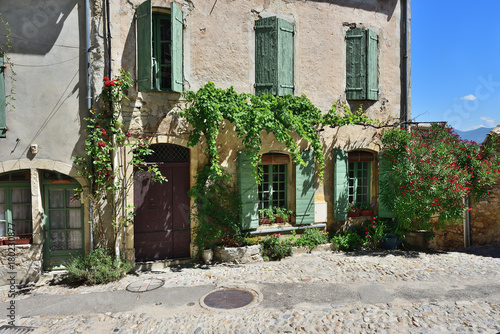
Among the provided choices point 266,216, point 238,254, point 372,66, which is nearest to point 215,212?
point 238,254

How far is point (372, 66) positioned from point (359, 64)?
0.37m

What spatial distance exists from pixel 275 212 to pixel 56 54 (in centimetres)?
563

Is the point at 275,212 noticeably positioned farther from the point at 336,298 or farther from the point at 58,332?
the point at 58,332

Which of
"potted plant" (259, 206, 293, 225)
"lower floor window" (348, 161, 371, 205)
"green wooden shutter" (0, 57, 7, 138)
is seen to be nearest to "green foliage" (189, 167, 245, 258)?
"potted plant" (259, 206, 293, 225)

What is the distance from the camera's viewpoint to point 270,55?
7973 mm

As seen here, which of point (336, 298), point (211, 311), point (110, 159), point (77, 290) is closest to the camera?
point (211, 311)

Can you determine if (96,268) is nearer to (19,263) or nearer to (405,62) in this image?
(19,263)

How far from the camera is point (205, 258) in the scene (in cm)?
741

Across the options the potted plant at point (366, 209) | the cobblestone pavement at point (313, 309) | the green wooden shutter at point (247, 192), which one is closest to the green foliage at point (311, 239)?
the cobblestone pavement at point (313, 309)

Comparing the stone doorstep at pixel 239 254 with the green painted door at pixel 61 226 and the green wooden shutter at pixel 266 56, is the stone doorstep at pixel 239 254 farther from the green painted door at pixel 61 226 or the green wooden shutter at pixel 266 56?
the green wooden shutter at pixel 266 56

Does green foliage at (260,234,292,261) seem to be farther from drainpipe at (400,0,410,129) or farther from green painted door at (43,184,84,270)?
drainpipe at (400,0,410,129)

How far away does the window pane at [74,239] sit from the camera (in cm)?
696

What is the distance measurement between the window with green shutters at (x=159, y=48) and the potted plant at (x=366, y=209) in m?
5.47

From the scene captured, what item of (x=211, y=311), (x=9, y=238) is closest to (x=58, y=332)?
(x=211, y=311)
